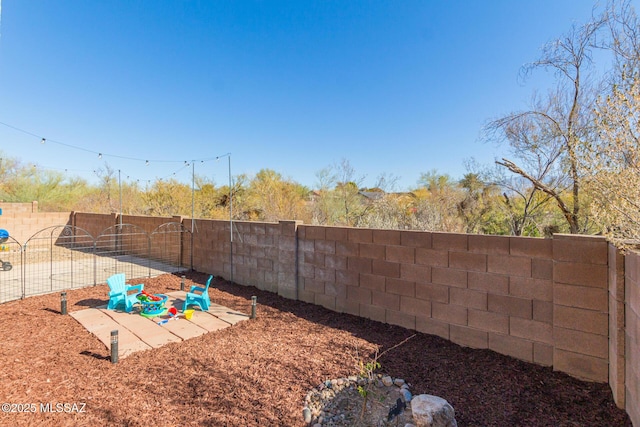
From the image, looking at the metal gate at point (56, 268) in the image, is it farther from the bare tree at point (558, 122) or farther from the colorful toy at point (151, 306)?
the bare tree at point (558, 122)

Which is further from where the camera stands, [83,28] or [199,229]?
[83,28]

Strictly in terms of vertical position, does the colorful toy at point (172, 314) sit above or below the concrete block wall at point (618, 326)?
below

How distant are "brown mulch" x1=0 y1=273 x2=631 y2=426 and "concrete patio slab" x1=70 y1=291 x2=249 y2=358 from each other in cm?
18

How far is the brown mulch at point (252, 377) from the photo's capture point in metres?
2.33

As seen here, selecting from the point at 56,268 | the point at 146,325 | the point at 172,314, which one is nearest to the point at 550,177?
the point at 172,314

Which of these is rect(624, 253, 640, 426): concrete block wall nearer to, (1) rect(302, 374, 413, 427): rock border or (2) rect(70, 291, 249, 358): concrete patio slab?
(1) rect(302, 374, 413, 427): rock border

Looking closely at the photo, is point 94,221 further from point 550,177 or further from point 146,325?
point 550,177

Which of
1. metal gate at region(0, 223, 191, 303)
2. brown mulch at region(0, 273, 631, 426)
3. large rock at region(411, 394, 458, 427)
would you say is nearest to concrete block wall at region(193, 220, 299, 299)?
metal gate at region(0, 223, 191, 303)

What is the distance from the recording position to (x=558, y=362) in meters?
2.97

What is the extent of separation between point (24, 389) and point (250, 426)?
2.18 metres

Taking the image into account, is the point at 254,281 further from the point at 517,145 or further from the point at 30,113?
the point at 30,113

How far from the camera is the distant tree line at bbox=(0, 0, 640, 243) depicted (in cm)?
214

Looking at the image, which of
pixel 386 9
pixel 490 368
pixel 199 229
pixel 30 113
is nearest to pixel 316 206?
pixel 199 229

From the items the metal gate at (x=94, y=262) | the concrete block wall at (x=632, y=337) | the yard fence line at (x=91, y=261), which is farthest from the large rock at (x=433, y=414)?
the yard fence line at (x=91, y=261)
